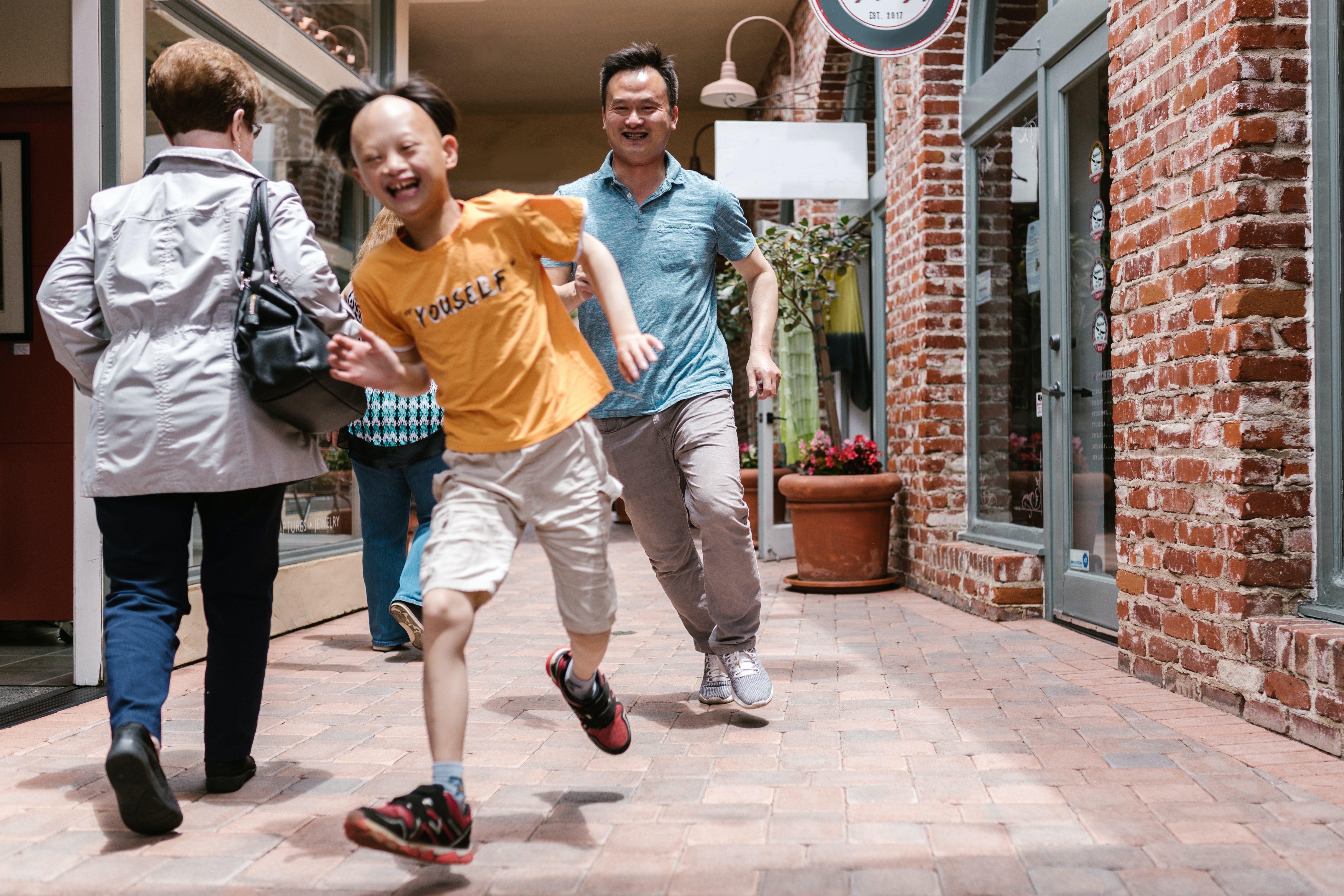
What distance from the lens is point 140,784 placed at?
2.31 metres

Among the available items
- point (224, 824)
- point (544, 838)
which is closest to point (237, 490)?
point (224, 824)

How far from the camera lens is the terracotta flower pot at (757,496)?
8938 millimetres

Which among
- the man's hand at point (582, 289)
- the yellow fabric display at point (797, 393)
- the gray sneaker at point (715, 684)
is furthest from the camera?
the yellow fabric display at point (797, 393)

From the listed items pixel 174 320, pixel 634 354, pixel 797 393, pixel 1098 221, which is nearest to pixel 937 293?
pixel 1098 221

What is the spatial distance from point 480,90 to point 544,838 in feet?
37.9

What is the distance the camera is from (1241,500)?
3289 millimetres

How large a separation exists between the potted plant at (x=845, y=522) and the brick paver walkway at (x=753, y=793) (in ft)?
8.03

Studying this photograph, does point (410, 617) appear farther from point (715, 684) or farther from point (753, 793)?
point (753, 793)

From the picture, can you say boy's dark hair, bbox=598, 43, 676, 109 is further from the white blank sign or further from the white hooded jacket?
the white blank sign

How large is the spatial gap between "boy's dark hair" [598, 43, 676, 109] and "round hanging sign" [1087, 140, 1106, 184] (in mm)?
2239

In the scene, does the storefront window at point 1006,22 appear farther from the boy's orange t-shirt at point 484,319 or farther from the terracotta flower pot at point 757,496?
the boy's orange t-shirt at point 484,319

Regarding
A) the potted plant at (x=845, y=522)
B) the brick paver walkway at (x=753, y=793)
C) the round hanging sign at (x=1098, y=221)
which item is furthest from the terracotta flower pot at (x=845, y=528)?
the brick paver walkway at (x=753, y=793)

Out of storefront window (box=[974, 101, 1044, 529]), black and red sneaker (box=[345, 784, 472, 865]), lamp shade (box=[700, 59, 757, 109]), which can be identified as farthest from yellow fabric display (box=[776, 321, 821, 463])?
black and red sneaker (box=[345, 784, 472, 865])

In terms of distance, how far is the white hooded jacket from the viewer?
255 centimetres
